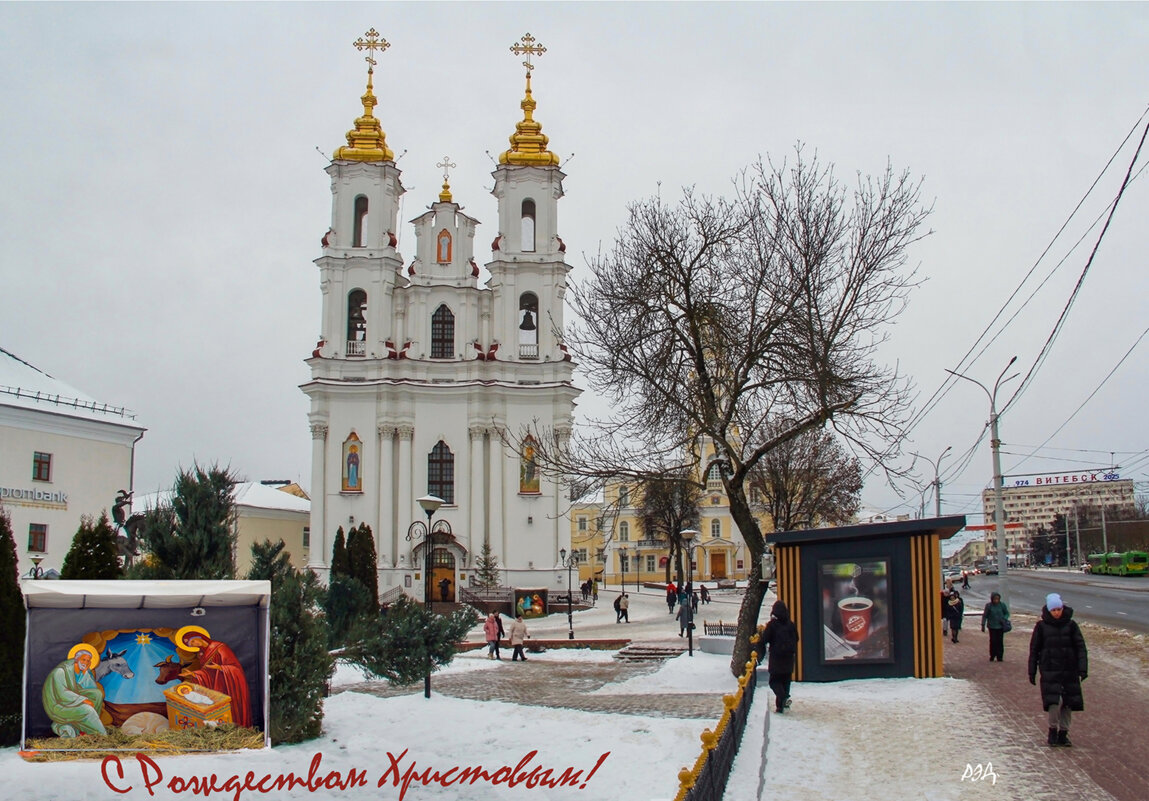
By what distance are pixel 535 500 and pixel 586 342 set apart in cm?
2832

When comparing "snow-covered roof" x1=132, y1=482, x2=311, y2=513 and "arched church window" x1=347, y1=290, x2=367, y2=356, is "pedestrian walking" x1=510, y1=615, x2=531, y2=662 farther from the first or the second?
"snow-covered roof" x1=132, y1=482, x2=311, y2=513

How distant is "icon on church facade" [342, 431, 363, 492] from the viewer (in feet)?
150

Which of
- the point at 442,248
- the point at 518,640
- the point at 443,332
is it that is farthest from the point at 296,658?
the point at 442,248

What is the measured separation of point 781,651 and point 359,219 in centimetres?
4016

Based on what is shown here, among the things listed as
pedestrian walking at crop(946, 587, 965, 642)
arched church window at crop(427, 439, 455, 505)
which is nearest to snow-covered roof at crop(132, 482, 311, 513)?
arched church window at crop(427, 439, 455, 505)

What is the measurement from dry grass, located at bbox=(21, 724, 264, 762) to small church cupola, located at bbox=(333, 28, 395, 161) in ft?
137

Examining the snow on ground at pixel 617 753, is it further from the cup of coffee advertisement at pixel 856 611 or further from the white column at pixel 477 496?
the white column at pixel 477 496

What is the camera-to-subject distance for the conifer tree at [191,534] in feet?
35.6

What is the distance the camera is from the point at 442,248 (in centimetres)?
4872

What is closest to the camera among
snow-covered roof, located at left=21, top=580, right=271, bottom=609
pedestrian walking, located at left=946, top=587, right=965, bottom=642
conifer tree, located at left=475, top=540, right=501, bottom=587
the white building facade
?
snow-covered roof, located at left=21, top=580, right=271, bottom=609

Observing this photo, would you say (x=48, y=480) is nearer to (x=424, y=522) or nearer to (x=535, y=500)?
(x=424, y=522)

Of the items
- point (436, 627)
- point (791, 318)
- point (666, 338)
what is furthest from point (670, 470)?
point (436, 627)

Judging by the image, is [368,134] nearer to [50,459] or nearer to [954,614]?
[50,459]

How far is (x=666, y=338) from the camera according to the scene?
701 inches
